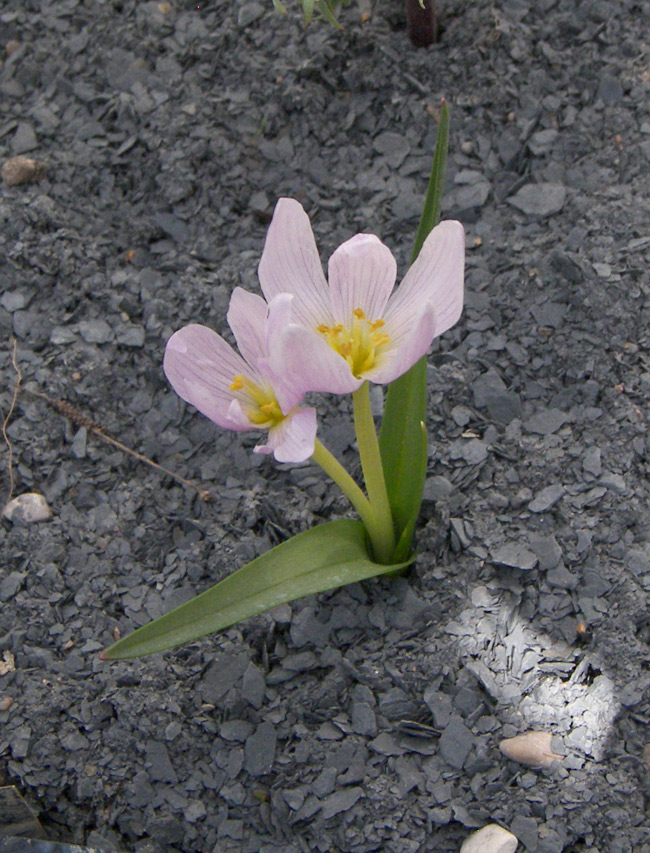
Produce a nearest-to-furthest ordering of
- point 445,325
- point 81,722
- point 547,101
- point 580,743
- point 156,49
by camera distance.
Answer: point 445,325 → point 580,743 → point 81,722 → point 547,101 → point 156,49

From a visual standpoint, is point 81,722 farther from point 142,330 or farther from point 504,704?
point 142,330

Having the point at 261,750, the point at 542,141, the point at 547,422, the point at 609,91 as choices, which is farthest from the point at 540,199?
the point at 261,750

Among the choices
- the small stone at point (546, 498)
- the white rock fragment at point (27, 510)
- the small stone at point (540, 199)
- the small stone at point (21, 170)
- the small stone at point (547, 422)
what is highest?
the small stone at point (21, 170)

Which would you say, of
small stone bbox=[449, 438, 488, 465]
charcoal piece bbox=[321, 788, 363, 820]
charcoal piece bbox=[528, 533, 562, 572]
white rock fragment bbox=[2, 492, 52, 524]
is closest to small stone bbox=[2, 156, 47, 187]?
white rock fragment bbox=[2, 492, 52, 524]

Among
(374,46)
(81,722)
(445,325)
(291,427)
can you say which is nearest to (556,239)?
(374,46)

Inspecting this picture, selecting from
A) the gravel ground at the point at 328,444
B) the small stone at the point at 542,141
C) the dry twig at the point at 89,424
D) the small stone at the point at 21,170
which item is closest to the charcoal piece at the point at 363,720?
the gravel ground at the point at 328,444

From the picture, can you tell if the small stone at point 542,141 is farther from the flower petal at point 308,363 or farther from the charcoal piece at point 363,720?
the charcoal piece at point 363,720

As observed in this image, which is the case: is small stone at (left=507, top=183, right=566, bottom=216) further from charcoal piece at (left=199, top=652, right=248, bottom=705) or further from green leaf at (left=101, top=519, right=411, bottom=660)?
charcoal piece at (left=199, top=652, right=248, bottom=705)
